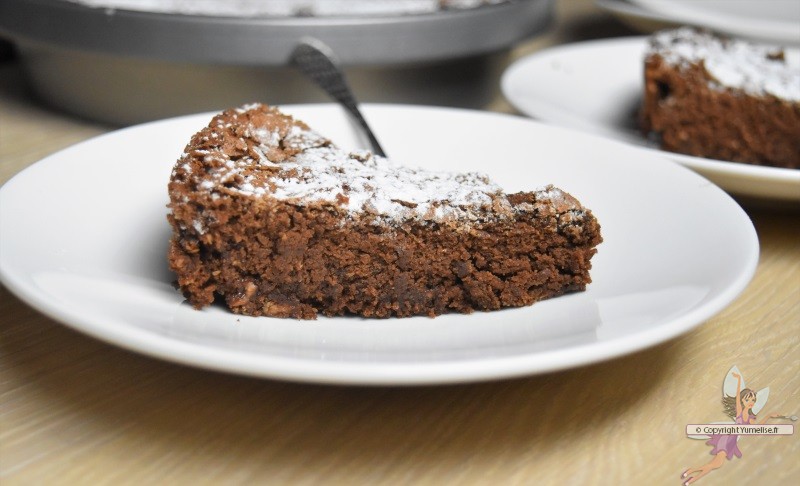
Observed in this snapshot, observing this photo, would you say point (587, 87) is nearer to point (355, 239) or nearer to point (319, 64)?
point (319, 64)

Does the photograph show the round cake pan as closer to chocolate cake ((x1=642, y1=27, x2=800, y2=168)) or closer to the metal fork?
the metal fork

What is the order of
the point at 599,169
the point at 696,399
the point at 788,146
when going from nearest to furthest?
the point at 696,399 → the point at 599,169 → the point at 788,146

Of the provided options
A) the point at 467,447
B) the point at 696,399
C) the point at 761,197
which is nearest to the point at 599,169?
the point at 761,197

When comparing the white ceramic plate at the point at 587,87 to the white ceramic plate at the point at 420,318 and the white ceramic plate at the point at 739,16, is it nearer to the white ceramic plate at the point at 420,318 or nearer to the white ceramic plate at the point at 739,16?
the white ceramic plate at the point at 739,16

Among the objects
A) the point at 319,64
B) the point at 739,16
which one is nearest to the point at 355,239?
the point at 319,64

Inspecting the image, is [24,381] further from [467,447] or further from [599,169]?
[599,169]

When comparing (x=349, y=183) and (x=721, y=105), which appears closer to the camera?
(x=349, y=183)
